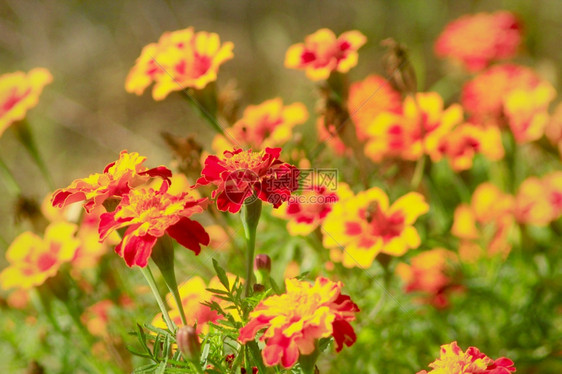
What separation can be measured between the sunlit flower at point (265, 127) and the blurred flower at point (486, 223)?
37 cm

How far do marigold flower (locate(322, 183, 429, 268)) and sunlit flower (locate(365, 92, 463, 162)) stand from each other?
0.19m

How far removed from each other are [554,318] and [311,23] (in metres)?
1.68

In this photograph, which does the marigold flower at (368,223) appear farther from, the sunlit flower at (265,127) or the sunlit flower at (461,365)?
the sunlit flower at (461,365)

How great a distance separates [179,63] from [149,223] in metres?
0.43

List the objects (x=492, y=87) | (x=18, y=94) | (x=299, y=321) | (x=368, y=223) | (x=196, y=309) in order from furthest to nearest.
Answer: (x=492, y=87)
(x=18, y=94)
(x=368, y=223)
(x=196, y=309)
(x=299, y=321)

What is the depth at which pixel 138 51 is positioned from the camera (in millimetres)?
2705

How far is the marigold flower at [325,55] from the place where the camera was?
0.92 m

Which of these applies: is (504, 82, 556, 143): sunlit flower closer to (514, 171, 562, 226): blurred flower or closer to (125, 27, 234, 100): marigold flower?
(514, 171, 562, 226): blurred flower

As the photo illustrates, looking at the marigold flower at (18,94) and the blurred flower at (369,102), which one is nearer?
the marigold flower at (18,94)

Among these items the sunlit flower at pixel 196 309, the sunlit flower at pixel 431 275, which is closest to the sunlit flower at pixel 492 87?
the sunlit flower at pixel 431 275

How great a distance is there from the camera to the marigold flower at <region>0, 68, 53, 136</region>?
1.01 m

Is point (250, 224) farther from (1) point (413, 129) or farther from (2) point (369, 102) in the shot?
(2) point (369, 102)

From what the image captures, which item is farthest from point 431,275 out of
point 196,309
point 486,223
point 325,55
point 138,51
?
point 138,51

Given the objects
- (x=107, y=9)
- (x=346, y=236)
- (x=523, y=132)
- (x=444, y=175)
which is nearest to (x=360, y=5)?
(x=107, y=9)
